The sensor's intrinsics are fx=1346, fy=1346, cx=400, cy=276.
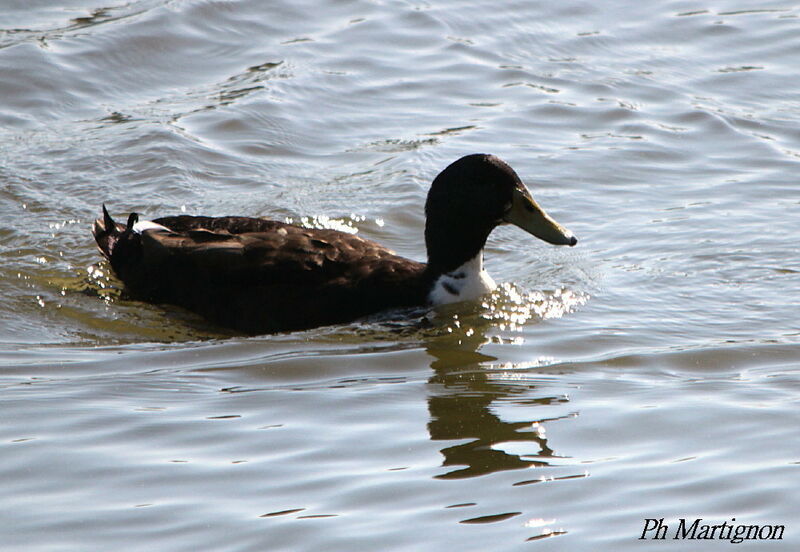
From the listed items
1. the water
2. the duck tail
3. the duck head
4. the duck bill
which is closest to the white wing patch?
the duck tail

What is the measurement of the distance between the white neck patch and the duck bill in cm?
32

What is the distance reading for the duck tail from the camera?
28.0 feet

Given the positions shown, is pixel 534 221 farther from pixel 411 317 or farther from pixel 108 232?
pixel 108 232

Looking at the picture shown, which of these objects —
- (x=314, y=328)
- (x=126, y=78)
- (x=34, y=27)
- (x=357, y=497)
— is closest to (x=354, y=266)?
(x=314, y=328)

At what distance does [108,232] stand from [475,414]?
11.0ft

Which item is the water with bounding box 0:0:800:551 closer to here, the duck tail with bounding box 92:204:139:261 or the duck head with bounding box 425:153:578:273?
the duck tail with bounding box 92:204:139:261

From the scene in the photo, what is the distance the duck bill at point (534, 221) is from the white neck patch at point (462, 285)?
317mm

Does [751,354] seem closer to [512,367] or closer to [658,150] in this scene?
[512,367]

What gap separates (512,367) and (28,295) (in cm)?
327

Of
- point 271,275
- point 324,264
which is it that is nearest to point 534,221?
point 324,264

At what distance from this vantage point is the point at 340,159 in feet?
35.6

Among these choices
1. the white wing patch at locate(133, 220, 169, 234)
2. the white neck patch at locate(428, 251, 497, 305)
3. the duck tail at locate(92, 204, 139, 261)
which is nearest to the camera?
the white neck patch at locate(428, 251, 497, 305)

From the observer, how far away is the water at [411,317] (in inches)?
205

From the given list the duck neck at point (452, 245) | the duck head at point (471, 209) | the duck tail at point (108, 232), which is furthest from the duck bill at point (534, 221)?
the duck tail at point (108, 232)
